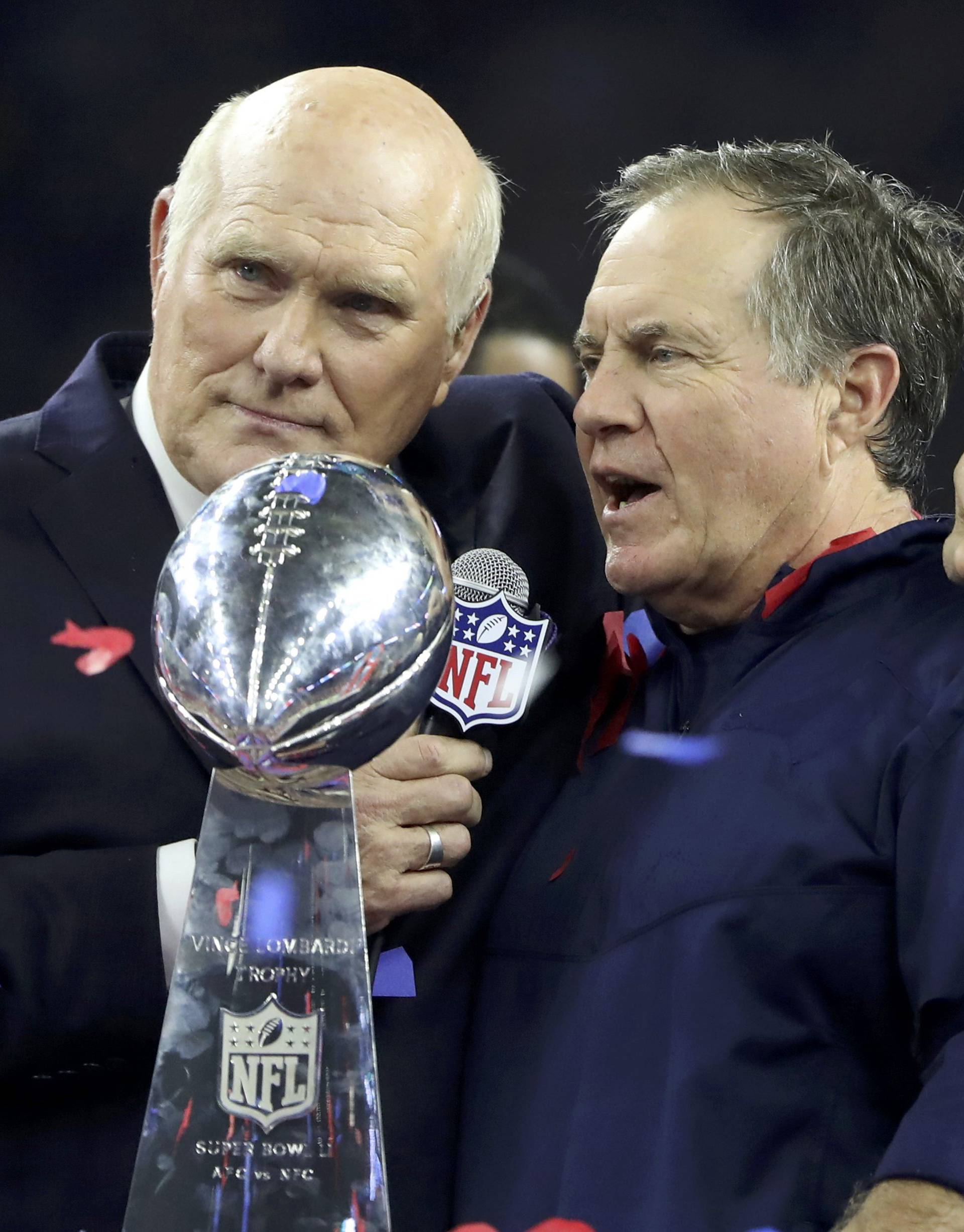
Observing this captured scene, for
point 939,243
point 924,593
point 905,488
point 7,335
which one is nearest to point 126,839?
point 924,593

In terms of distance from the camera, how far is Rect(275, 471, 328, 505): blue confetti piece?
726mm

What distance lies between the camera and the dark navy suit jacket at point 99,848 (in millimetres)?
1034

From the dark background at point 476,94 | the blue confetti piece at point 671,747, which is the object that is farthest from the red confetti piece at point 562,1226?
the dark background at point 476,94

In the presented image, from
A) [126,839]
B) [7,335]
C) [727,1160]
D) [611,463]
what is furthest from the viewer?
[7,335]

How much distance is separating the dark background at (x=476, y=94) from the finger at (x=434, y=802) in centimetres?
192

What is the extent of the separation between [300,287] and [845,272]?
458mm

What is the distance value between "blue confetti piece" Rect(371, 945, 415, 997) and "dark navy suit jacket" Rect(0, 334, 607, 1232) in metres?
0.02

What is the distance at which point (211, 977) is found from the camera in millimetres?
756

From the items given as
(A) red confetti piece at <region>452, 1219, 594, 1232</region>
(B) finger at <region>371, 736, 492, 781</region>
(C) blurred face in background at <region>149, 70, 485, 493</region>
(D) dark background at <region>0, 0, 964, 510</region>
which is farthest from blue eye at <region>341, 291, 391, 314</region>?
(D) dark background at <region>0, 0, 964, 510</region>

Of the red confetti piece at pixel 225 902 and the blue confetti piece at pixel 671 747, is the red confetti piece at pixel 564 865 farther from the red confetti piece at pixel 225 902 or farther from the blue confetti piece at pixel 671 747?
the red confetti piece at pixel 225 902

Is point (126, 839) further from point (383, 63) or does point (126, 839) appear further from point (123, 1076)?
point (383, 63)

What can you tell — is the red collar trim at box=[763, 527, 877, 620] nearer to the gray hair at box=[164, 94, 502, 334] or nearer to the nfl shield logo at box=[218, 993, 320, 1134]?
the gray hair at box=[164, 94, 502, 334]

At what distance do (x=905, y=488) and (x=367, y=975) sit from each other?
800 millimetres

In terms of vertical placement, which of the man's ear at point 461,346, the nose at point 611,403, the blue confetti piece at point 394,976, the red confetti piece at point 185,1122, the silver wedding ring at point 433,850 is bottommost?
the blue confetti piece at point 394,976
